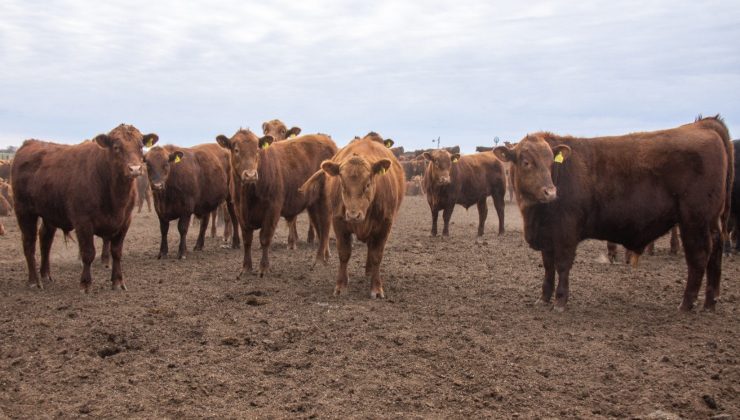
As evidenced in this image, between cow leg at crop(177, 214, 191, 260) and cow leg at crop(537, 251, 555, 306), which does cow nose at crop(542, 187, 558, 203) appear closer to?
cow leg at crop(537, 251, 555, 306)

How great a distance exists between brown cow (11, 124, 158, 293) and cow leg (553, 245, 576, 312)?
16.0 ft

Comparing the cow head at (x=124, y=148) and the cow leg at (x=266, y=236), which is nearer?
the cow head at (x=124, y=148)

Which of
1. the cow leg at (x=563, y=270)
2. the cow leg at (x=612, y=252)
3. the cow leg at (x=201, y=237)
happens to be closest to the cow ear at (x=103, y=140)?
the cow leg at (x=201, y=237)

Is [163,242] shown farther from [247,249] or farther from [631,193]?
[631,193]

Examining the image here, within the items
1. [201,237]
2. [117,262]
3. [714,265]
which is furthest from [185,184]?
[714,265]

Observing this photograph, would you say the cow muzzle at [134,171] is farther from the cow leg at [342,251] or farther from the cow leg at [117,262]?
the cow leg at [342,251]

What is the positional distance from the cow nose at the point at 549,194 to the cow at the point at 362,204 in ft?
5.59

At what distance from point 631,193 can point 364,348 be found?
3.54 m

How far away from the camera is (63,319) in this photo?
633cm

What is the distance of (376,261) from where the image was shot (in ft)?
24.5

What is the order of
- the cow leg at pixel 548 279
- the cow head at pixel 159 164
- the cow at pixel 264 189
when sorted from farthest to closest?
the cow head at pixel 159 164, the cow at pixel 264 189, the cow leg at pixel 548 279

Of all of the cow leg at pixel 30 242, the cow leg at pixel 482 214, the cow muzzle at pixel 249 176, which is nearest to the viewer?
the cow leg at pixel 30 242

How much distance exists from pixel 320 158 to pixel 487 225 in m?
8.26

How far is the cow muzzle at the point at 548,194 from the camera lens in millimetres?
6512
